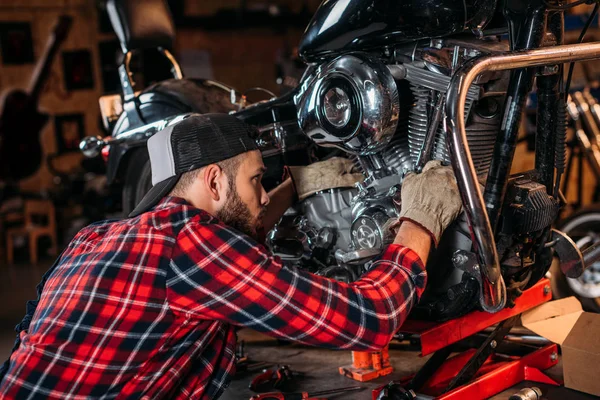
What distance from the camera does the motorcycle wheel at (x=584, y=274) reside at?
10.6 ft

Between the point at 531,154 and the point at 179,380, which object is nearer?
the point at 179,380

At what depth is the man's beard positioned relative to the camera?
5.86 feet

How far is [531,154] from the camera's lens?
5492mm

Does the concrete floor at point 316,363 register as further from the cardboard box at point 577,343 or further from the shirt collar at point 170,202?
the shirt collar at point 170,202

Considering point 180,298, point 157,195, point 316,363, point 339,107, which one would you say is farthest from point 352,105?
point 316,363

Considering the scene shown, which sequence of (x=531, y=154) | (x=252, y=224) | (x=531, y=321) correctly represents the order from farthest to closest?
1. (x=531, y=154)
2. (x=531, y=321)
3. (x=252, y=224)

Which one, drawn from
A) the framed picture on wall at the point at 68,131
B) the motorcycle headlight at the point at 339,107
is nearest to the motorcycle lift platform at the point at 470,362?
the motorcycle headlight at the point at 339,107

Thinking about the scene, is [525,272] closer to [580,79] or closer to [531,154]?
[580,79]

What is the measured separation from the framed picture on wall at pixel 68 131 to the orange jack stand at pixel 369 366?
6121mm

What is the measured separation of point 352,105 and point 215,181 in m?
0.64

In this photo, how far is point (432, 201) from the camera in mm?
1979

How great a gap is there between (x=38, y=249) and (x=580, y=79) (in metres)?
5.10

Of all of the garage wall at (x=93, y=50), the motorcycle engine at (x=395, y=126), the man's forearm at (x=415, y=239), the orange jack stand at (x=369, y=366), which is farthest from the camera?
the garage wall at (x=93, y=50)

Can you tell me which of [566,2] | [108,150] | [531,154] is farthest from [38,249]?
[566,2]
